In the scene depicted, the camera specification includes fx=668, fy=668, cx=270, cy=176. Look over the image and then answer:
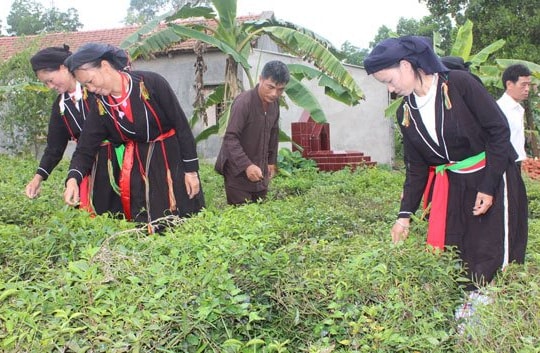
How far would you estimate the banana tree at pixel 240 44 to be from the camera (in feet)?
34.9

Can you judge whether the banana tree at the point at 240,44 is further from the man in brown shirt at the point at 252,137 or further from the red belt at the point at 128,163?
the red belt at the point at 128,163

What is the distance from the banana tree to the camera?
10633mm

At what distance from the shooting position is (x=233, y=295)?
253 cm

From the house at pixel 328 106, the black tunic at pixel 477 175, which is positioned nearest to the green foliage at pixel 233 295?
the black tunic at pixel 477 175

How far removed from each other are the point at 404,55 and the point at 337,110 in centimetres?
1692

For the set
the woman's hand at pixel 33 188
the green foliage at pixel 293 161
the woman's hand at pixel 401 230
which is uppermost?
the woman's hand at pixel 33 188

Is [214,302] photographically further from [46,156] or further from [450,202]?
[46,156]

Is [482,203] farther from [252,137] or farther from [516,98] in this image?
[252,137]

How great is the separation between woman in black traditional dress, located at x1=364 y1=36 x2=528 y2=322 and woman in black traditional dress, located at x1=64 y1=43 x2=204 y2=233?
1.60 meters

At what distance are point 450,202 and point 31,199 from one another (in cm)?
290

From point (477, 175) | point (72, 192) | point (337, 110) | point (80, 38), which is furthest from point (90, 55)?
point (80, 38)

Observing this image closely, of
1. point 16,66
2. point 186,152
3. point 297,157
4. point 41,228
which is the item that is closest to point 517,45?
point 297,157

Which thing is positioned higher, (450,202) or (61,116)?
(61,116)

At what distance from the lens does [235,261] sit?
9.29 feet
